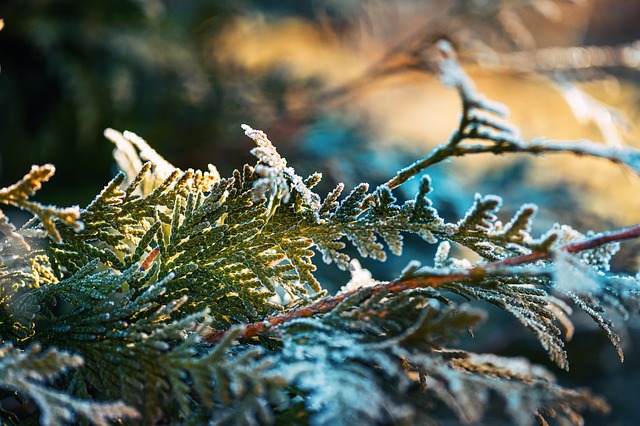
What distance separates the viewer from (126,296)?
25.5 inches

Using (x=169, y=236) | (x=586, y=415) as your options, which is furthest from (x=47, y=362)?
(x=586, y=415)

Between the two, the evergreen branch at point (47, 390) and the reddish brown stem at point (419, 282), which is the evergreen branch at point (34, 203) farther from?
the reddish brown stem at point (419, 282)

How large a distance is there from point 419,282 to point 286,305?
197mm

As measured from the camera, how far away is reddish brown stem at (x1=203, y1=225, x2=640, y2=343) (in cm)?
58

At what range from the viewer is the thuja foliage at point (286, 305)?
507 millimetres

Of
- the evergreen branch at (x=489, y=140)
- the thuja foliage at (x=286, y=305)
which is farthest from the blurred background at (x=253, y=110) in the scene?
the evergreen branch at (x=489, y=140)

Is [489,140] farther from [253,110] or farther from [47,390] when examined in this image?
[253,110]

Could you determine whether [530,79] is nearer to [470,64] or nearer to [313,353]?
[470,64]

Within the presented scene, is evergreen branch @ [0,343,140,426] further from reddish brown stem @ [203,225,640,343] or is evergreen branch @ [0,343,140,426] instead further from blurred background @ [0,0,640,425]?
blurred background @ [0,0,640,425]

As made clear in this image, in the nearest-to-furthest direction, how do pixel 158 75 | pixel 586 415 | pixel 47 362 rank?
pixel 47 362 < pixel 586 415 < pixel 158 75

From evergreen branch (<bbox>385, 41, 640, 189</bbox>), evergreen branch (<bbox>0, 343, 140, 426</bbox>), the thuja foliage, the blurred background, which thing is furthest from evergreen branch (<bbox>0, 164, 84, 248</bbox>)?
the blurred background

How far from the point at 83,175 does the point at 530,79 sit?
1.99 m

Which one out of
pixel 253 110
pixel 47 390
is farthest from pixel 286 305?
pixel 253 110

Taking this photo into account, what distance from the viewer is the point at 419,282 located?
62cm
